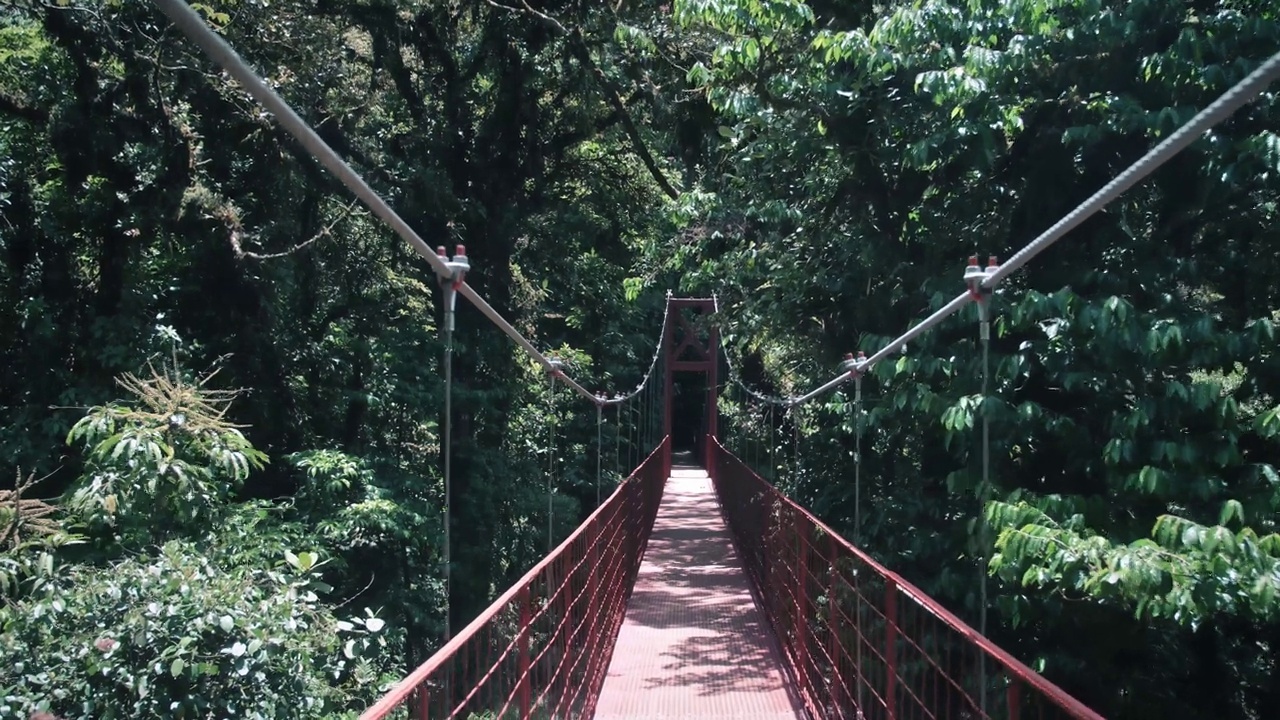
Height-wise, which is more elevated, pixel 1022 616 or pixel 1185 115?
pixel 1185 115

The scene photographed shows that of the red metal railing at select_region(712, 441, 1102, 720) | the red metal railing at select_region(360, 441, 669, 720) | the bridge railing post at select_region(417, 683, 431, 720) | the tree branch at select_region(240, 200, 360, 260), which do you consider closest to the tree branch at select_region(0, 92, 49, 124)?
the tree branch at select_region(240, 200, 360, 260)

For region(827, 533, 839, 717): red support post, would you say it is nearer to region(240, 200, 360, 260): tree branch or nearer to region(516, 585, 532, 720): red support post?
region(516, 585, 532, 720): red support post

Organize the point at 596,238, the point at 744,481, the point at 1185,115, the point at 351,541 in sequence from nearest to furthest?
the point at 1185,115, the point at 351,541, the point at 744,481, the point at 596,238

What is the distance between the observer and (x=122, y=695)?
4391mm

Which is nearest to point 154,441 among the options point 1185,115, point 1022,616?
point 1022,616

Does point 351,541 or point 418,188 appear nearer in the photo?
point 351,541

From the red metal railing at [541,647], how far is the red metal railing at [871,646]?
3.13 ft

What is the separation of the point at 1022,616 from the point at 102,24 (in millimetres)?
6148

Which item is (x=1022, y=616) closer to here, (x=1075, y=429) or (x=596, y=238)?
(x=1075, y=429)

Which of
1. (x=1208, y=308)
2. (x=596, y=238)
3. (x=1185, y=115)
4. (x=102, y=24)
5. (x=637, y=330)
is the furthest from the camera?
(x=637, y=330)

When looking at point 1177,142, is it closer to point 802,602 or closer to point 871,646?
point 871,646

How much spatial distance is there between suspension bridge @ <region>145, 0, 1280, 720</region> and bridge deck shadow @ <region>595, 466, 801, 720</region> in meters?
0.02

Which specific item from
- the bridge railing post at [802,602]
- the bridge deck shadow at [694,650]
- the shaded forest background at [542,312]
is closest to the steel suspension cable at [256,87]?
the shaded forest background at [542,312]

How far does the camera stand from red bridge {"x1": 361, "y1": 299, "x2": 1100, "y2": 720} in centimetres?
281
